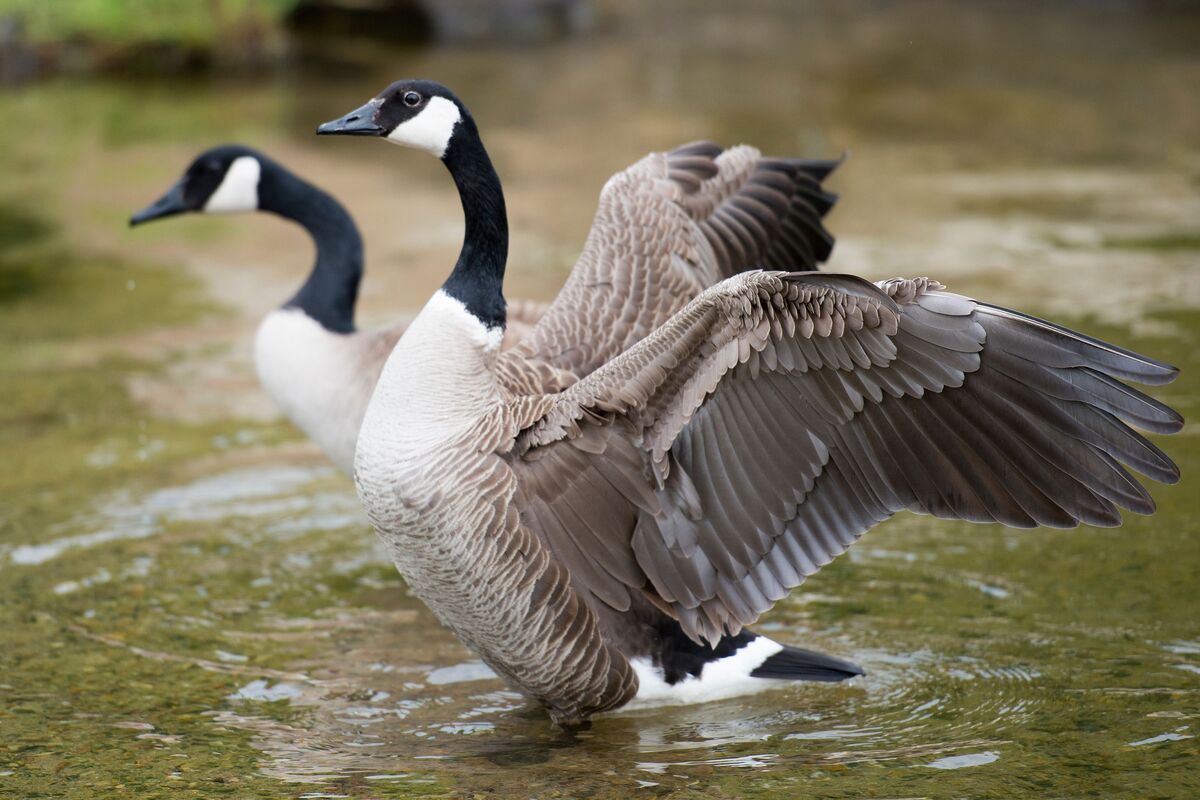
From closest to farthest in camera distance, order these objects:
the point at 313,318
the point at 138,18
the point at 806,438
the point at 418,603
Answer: the point at 806,438 → the point at 418,603 → the point at 313,318 → the point at 138,18

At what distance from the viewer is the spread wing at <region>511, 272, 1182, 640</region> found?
4176 mm

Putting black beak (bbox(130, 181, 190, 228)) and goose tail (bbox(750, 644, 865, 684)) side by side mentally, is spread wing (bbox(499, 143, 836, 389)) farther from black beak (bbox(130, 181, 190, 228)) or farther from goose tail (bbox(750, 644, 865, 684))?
black beak (bbox(130, 181, 190, 228))

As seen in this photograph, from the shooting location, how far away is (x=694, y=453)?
15.3 ft

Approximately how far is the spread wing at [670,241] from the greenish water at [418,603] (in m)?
1.28

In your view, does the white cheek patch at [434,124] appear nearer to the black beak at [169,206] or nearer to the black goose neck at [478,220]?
the black goose neck at [478,220]

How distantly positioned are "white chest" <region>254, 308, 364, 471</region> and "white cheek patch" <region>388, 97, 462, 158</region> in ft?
6.08

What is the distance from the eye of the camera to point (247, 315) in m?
9.71

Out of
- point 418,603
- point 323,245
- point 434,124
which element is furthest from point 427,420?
point 323,245

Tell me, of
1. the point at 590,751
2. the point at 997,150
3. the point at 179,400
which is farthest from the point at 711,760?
the point at 997,150

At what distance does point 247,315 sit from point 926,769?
652 centimetres

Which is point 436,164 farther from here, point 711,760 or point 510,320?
point 711,760

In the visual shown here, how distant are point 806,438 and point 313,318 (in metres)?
2.97

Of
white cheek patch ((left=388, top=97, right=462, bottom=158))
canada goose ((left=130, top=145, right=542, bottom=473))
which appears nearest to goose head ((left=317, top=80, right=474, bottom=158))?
white cheek patch ((left=388, top=97, right=462, bottom=158))

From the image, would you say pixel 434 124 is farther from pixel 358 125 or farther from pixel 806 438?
pixel 806 438
